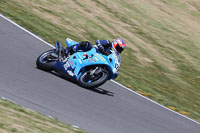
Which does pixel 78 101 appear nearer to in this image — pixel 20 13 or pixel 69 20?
pixel 20 13

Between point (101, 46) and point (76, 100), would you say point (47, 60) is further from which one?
point (76, 100)

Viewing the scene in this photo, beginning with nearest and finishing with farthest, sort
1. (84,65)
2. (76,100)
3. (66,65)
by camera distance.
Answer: (76,100) < (84,65) < (66,65)

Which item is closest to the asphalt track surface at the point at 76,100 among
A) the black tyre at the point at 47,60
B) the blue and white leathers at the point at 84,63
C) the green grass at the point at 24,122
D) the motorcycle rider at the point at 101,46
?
the black tyre at the point at 47,60

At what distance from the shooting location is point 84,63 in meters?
9.90

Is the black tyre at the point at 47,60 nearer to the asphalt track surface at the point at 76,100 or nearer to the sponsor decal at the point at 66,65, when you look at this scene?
the asphalt track surface at the point at 76,100

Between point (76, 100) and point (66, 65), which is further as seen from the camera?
point (66, 65)

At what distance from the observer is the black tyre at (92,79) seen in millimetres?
9641

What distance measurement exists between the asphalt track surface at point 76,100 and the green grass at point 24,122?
0.59 metres

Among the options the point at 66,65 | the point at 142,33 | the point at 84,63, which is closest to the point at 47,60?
the point at 66,65

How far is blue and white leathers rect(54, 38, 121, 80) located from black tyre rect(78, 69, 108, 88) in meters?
0.14

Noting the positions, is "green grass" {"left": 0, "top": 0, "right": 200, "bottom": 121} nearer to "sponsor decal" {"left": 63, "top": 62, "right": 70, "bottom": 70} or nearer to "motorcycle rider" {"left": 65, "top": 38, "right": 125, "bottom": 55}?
"motorcycle rider" {"left": 65, "top": 38, "right": 125, "bottom": 55}

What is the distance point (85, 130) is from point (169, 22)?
640 inches

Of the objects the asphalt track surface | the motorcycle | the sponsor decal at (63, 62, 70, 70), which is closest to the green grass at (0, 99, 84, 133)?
the asphalt track surface

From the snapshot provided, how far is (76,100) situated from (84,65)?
1.23 m
